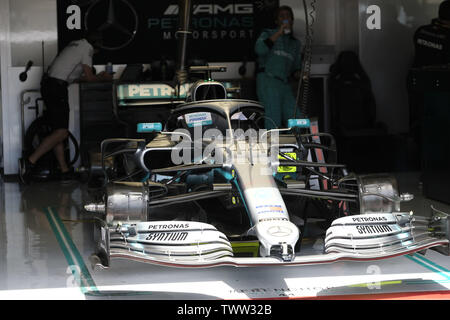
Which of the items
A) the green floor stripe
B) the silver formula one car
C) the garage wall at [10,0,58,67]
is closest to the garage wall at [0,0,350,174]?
the garage wall at [10,0,58,67]

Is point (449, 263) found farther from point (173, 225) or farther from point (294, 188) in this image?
point (173, 225)

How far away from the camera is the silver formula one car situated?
404cm

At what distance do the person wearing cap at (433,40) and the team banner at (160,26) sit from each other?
2.02 metres

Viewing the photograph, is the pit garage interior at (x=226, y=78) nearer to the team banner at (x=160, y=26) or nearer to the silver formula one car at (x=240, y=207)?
the team banner at (x=160, y=26)

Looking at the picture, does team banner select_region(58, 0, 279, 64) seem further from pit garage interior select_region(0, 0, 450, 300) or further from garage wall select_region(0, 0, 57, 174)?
garage wall select_region(0, 0, 57, 174)

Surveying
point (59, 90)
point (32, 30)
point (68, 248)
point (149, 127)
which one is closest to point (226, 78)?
point (59, 90)

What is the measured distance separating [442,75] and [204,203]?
8.78 feet

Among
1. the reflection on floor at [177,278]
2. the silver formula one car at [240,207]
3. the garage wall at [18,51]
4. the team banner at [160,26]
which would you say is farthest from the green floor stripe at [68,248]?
the team banner at [160,26]

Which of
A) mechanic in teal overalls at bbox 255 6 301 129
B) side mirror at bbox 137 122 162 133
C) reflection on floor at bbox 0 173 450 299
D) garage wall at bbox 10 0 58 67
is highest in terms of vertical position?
garage wall at bbox 10 0 58 67

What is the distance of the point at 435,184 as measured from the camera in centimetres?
702

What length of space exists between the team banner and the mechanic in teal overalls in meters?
→ 1.15

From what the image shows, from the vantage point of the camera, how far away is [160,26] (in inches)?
386

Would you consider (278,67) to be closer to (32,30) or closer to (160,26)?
(160,26)

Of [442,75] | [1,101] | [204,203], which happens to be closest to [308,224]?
[204,203]
